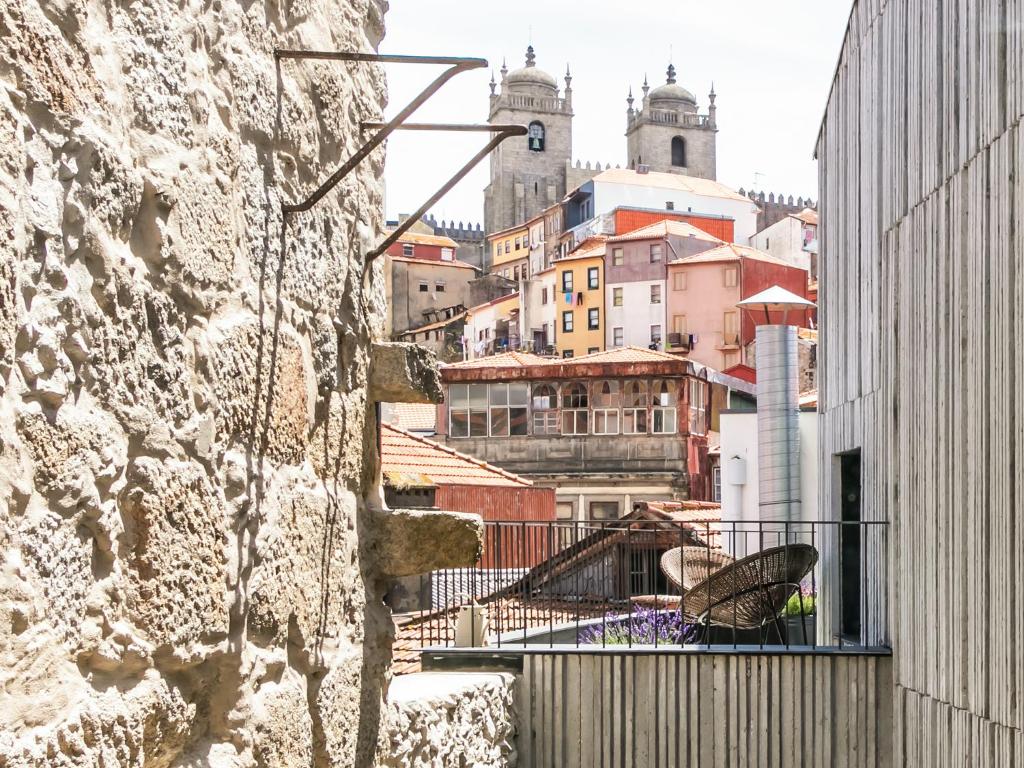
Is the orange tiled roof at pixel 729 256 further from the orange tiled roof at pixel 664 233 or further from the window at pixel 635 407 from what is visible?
the window at pixel 635 407

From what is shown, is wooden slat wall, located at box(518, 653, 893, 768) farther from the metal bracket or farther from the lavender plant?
the metal bracket

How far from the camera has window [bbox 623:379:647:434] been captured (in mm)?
42281

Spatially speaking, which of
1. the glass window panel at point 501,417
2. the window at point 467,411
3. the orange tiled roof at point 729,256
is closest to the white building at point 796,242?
the orange tiled roof at point 729,256

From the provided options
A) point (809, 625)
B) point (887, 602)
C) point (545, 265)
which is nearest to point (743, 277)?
point (545, 265)

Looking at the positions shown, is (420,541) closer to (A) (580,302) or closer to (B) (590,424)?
(B) (590,424)

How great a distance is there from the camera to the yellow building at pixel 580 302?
2375 inches

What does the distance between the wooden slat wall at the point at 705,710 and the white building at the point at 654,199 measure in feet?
213

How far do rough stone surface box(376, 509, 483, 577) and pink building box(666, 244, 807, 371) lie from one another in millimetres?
48717

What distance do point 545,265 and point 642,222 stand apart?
13.7 metres

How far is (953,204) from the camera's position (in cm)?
774

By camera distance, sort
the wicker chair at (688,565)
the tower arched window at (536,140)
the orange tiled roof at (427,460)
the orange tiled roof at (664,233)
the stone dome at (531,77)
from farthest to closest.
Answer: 1. the stone dome at (531,77)
2. the tower arched window at (536,140)
3. the orange tiled roof at (664,233)
4. the orange tiled roof at (427,460)
5. the wicker chair at (688,565)

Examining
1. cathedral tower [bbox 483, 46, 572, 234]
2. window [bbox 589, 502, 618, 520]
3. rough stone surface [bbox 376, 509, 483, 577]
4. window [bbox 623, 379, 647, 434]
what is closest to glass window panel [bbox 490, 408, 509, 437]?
window [bbox 589, 502, 618, 520]

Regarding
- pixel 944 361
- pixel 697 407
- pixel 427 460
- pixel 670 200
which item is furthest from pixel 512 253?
pixel 944 361

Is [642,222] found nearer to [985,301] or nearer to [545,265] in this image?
[545,265]
